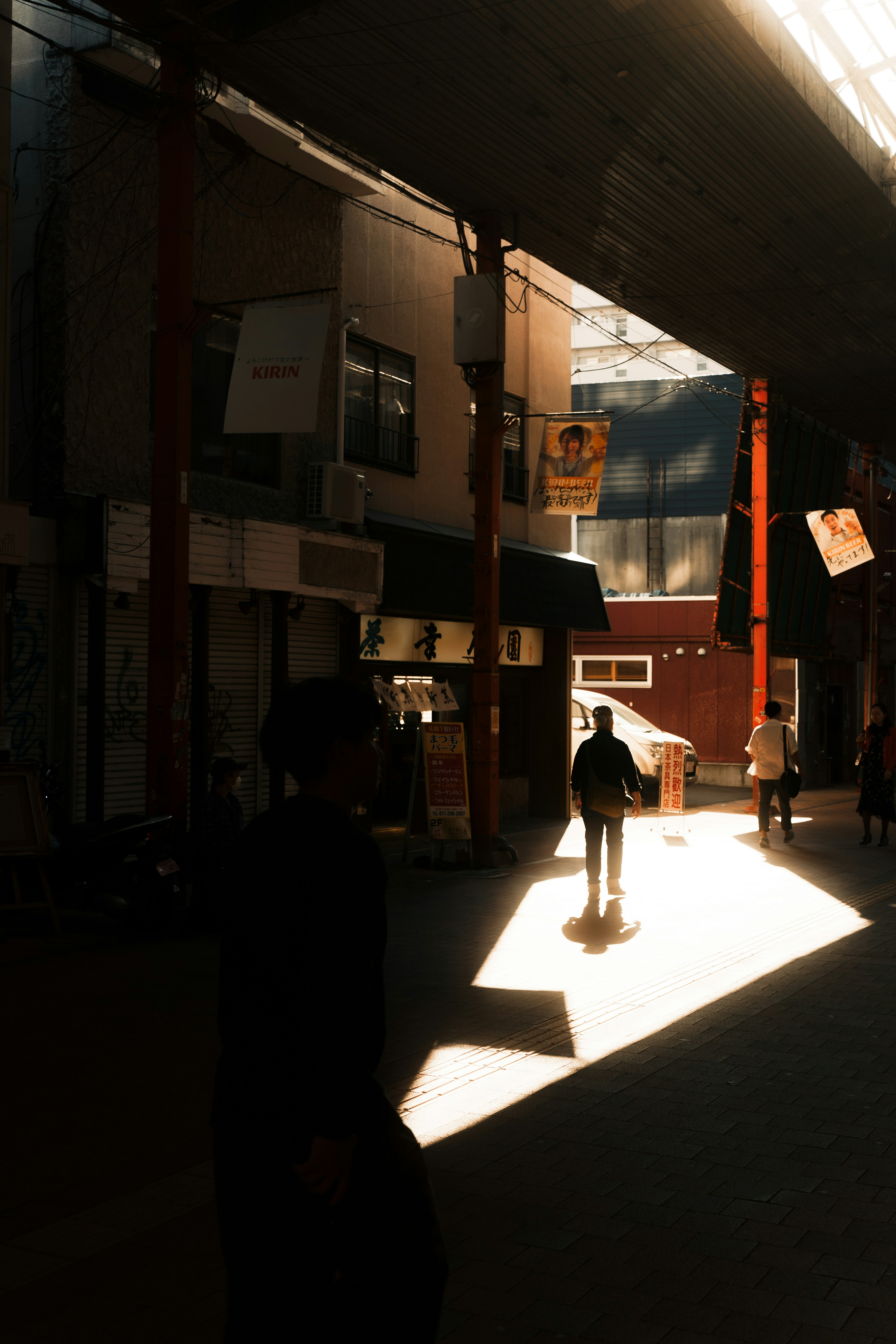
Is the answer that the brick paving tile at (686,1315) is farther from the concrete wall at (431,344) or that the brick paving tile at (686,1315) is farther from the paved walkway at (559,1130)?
the concrete wall at (431,344)

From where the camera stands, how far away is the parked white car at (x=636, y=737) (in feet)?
76.2

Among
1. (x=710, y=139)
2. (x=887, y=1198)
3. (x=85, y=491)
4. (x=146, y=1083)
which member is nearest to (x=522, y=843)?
(x=85, y=491)

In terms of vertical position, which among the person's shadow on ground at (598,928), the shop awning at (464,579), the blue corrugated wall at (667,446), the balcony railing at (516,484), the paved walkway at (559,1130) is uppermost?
the blue corrugated wall at (667,446)

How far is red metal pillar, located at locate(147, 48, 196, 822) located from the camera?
10.7m

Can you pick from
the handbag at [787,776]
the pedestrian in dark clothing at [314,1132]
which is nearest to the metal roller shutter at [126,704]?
the handbag at [787,776]

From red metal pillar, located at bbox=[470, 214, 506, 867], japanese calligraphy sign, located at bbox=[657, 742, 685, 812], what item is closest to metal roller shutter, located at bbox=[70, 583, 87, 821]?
red metal pillar, located at bbox=[470, 214, 506, 867]

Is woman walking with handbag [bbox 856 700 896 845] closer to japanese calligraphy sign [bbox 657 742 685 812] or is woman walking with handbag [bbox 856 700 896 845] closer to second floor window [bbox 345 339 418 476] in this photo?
japanese calligraphy sign [bbox 657 742 685 812]

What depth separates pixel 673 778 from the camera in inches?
744

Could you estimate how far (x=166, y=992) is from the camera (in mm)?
8297

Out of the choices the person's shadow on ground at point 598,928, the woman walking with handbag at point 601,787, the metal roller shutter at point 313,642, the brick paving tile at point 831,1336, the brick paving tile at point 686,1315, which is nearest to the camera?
the brick paving tile at point 831,1336

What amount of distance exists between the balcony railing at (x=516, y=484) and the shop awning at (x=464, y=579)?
67 centimetres

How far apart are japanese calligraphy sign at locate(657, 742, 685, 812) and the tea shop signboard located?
112 inches

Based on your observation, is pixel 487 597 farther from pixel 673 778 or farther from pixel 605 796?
pixel 673 778

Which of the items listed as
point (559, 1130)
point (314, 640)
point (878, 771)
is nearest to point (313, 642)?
point (314, 640)
